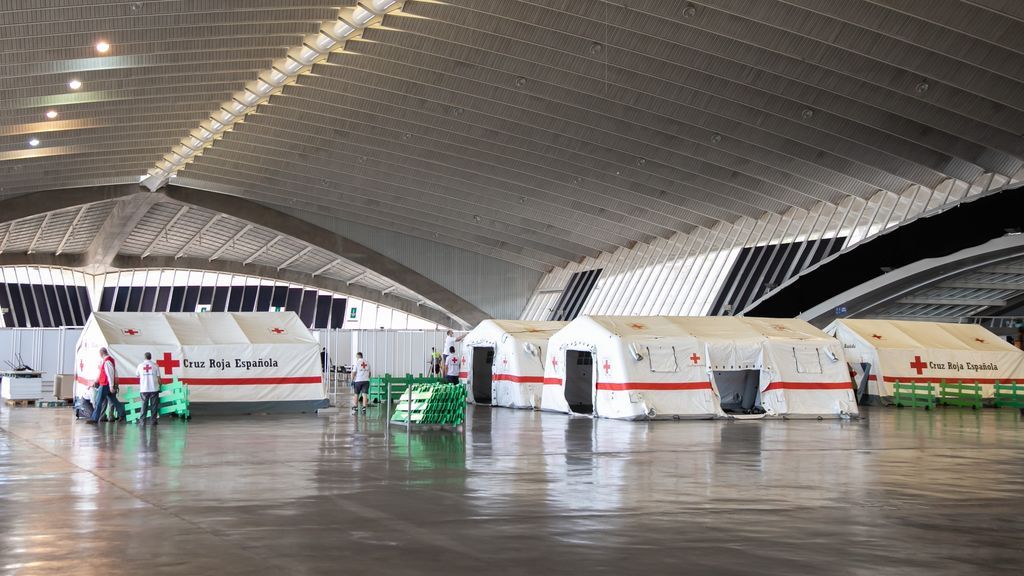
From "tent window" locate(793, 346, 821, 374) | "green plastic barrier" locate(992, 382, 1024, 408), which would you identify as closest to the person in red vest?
"tent window" locate(793, 346, 821, 374)

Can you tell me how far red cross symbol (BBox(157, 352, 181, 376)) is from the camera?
24.4 metres

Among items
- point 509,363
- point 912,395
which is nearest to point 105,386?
point 509,363

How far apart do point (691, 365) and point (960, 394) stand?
10290 mm

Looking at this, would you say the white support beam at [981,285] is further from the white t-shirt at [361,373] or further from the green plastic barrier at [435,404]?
the green plastic barrier at [435,404]

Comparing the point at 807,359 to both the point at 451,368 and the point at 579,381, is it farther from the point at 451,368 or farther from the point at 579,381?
the point at 451,368

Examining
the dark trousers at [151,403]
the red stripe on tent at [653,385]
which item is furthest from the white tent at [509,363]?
the dark trousers at [151,403]

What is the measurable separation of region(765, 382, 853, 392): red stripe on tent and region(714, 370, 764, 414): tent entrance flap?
6.76 feet

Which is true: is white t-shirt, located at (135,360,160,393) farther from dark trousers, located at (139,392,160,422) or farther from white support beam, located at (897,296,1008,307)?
white support beam, located at (897,296,1008,307)

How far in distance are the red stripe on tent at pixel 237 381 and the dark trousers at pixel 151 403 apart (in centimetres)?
248

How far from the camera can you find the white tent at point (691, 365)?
970 inches

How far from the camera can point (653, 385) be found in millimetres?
24641

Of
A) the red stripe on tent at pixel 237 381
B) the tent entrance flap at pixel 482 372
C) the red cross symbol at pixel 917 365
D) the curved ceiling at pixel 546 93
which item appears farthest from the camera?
the tent entrance flap at pixel 482 372

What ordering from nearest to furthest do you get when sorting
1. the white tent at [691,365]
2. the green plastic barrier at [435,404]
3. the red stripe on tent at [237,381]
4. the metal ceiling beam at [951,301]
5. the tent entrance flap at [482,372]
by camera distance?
the green plastic barrier at [435,404] → the red stripe on tent at [237,381] → the white tent at [691,365] → the tent entrance flap at [482,372] → the metal ceiling beam at [951,301]

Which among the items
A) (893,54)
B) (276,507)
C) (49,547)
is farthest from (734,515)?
(893,54)
